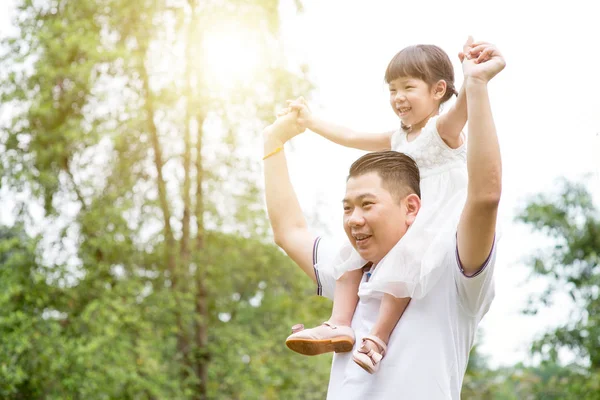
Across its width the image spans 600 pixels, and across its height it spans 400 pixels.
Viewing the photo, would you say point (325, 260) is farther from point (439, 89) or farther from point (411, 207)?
point (439, 89)

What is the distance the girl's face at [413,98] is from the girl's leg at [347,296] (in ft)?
1.55

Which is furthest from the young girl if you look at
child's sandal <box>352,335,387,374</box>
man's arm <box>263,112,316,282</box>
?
man's arm <box>263,112,316,282</box>

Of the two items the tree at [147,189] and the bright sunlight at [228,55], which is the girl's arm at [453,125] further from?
the bright sunlight at [228,55]

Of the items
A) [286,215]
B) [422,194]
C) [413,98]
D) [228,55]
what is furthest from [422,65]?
[228,55]

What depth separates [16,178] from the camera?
27.9 feet

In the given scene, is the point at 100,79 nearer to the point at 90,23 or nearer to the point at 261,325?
the point at 90,23

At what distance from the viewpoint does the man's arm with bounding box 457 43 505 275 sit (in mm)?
1215

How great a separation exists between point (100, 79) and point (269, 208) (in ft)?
25.5

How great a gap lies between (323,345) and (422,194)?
1.36 feet

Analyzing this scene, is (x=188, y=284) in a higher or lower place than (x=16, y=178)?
lower

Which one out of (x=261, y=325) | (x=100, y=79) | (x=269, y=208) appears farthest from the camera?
(x=261, y=325)

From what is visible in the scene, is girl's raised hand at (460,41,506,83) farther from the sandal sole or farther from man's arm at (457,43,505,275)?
the sandal sole

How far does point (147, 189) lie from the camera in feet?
30.9

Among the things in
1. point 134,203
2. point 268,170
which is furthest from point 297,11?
point 268,170
